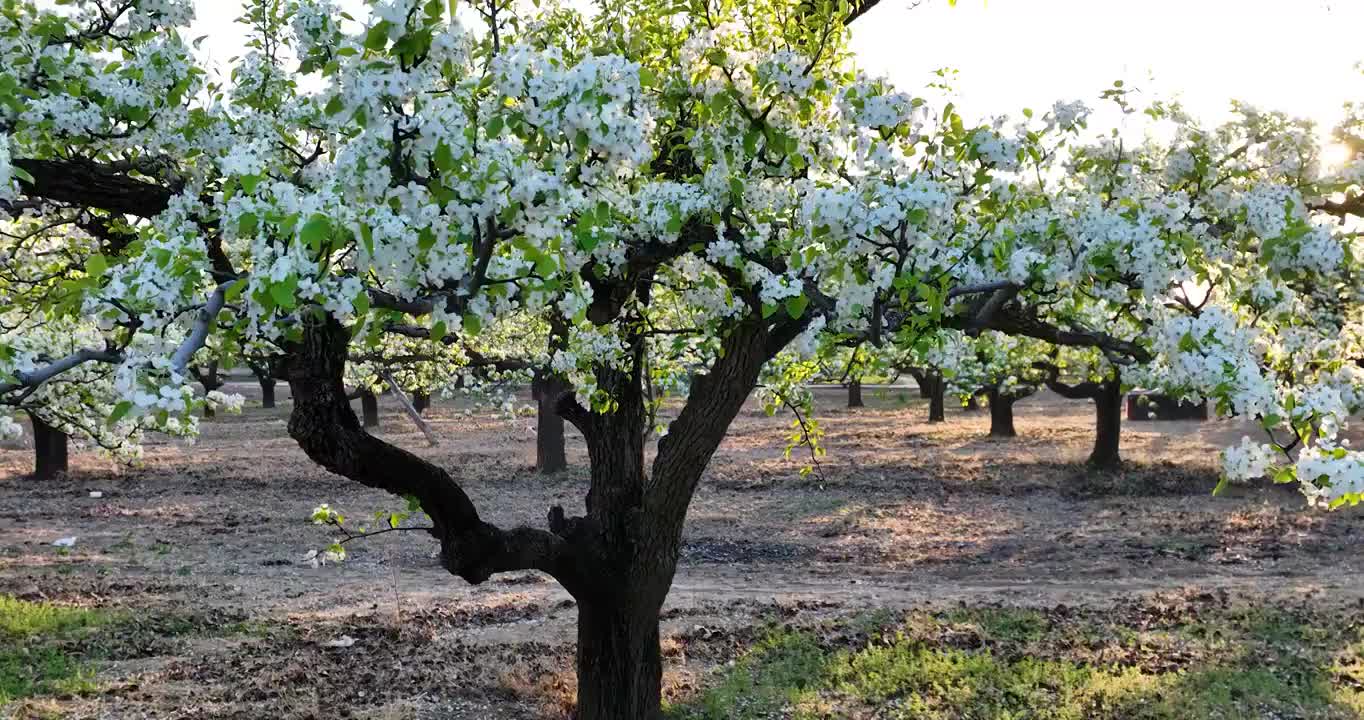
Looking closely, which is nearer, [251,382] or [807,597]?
[807,597]

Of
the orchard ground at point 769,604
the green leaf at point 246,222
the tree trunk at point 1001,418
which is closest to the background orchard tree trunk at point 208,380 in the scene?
the green leaf at point 246,222

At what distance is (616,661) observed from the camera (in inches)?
293

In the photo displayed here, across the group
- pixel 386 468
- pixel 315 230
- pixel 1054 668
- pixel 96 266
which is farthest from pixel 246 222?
pixel 1054 668

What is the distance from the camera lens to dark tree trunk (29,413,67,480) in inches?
900

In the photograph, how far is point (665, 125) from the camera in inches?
246

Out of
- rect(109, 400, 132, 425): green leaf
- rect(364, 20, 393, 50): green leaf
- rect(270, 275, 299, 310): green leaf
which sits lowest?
rect(109, 400, 132, 425): green leaf

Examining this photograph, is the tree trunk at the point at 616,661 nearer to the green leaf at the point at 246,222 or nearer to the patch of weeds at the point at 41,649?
the patch of weeds at the point at 41,649

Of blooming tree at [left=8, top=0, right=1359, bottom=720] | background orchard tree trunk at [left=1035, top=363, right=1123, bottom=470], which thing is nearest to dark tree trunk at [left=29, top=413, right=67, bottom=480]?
blooming tree at [left=8, top=0, right=1359, bottom=720]

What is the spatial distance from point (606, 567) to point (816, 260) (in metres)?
3.29

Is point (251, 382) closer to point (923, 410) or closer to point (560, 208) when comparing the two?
point (923, 410)

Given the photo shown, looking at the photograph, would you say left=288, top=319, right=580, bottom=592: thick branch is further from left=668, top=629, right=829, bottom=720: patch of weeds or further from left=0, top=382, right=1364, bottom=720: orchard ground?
left=0, top=382, right=1364, bottom=720: orchard ground

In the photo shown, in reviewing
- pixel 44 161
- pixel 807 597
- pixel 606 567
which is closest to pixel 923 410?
pixel 807 597

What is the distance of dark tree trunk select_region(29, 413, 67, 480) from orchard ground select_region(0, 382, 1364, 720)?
0.43 meters

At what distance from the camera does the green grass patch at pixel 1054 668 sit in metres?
8.18
